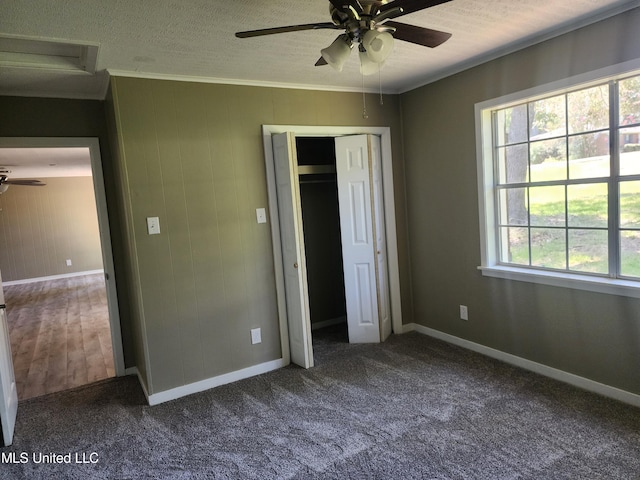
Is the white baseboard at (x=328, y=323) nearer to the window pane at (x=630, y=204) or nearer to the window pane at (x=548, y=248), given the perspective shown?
the window pane at (x=548, y=248)

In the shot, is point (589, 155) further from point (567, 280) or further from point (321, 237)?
point (321, 237)

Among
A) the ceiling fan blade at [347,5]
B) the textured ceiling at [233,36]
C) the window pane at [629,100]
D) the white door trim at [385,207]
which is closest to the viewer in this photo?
the ceiling fan blade at [347,5]

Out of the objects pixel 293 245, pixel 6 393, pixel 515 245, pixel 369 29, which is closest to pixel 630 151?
pixel 515 245

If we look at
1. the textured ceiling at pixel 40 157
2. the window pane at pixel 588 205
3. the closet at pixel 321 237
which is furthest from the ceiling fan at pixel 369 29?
the textured ceiling at pixel 40 157

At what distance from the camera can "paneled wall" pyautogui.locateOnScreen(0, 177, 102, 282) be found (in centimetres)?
899

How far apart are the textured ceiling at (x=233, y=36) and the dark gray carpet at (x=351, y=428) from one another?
2.34 meters

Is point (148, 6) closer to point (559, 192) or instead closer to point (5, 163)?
point (559, 192)

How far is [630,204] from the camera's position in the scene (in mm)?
2586

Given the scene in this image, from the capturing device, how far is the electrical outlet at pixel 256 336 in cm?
348

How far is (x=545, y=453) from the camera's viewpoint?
2.21 meters

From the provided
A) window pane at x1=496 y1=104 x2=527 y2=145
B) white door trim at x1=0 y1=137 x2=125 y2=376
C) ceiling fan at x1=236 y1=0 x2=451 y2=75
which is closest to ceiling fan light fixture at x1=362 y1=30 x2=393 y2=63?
ceiling fan at x1=236 y1=0 x2=451 y2=75

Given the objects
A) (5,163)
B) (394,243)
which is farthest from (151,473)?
(5,163)

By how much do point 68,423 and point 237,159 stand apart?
222 centimetres

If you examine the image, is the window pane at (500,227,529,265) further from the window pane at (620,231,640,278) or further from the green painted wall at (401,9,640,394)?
the window pane at (620,231,640,278)
